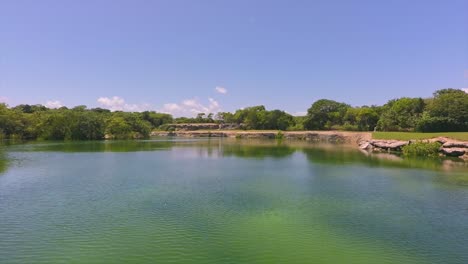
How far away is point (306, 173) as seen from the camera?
2769cm

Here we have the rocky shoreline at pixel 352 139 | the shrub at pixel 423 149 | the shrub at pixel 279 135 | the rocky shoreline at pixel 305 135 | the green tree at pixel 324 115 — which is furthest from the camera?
the green tree at pixel 324 115

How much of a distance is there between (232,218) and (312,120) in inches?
3667

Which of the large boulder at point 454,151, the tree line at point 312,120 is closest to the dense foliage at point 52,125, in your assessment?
the tree line at point 312,120

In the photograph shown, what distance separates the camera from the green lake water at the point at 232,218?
1064 centimetres

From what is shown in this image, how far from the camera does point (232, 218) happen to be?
47.2 ft

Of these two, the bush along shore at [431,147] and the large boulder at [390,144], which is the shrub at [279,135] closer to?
the large boulder at [390,144]

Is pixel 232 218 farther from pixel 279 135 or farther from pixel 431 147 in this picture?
pixel 279 135

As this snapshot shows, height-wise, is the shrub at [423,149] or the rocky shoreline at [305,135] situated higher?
the rocky shoreline at [305,135]

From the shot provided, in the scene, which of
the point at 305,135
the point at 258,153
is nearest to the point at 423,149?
the point at 258,153

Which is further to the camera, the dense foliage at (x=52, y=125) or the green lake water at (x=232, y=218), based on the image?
the dense foliage at (x=52, y=125)

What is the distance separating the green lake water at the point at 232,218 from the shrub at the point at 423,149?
1578cm

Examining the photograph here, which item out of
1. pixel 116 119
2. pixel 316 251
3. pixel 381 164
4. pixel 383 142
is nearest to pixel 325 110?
pixel 383 142

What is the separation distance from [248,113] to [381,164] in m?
97.6

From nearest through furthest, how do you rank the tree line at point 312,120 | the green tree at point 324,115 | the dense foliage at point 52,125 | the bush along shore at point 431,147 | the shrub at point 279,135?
the bush along shore at point 431,147
the tree line at point 312,120
the dense foliage at point 52,125
the shrub at point 279,135
the green tree at point 324,115
